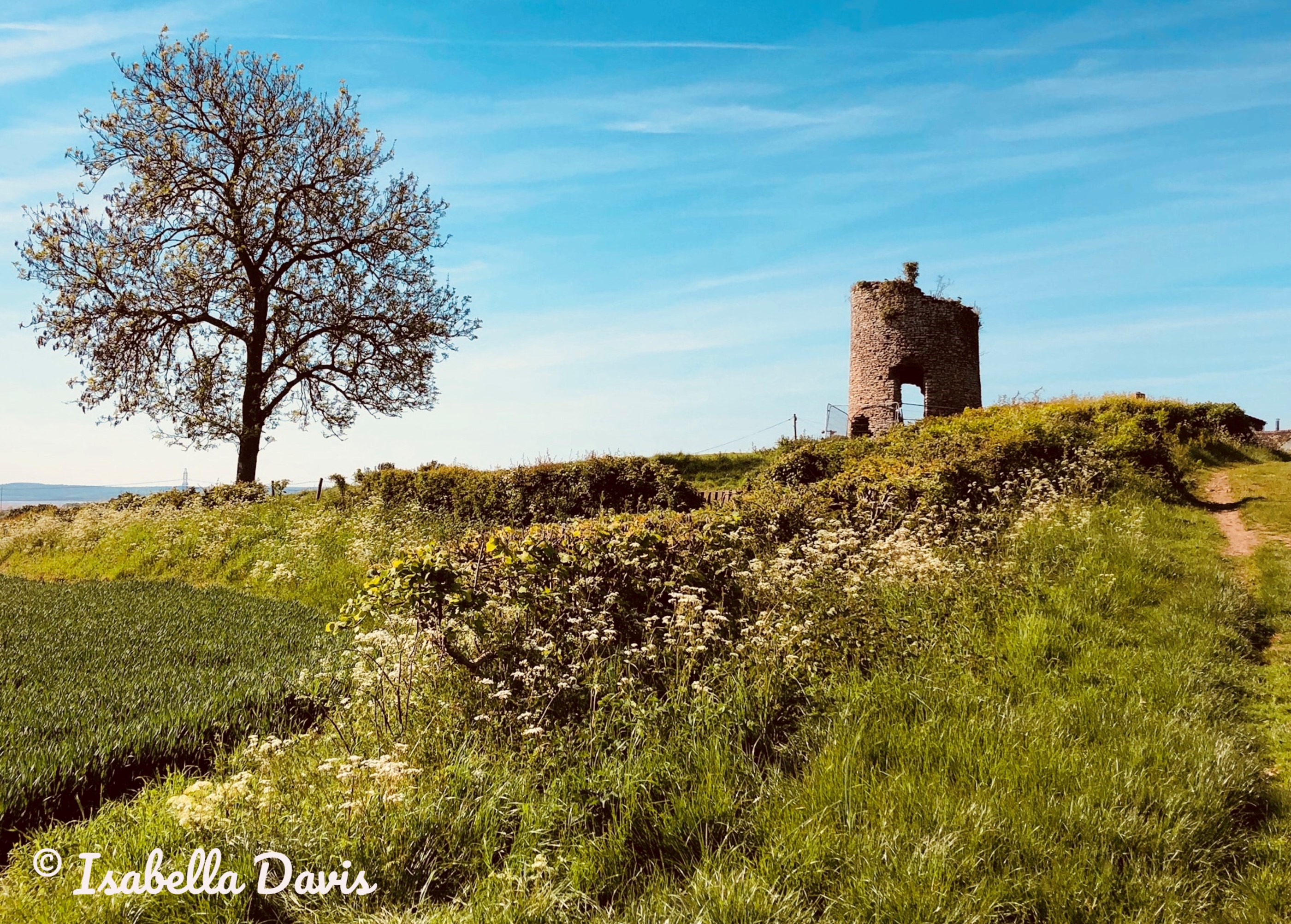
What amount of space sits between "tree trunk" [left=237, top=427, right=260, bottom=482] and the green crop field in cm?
1385

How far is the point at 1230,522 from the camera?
10.6 metres

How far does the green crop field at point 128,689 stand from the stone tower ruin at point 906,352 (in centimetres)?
2097

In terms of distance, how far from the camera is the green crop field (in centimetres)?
491

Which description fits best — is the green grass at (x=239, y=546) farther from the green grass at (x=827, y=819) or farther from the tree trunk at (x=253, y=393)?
the green grass at (x=827, y=819)

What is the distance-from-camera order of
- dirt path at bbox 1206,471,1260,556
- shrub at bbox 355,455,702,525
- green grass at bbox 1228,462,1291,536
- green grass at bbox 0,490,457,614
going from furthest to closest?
1. shrub at bbox 355,455,702,525
2. green grass at bbox 0,490,457,614
3. green grass at bbox 1228,462,1291,536
4. dirt path at bbox 1206,471,1260,556

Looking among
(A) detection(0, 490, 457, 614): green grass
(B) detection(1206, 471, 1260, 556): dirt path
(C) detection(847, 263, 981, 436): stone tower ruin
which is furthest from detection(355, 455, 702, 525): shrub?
(C) detection(847, 263, 981, 436): stone tower ruin

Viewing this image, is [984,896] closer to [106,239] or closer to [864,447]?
[864,447]

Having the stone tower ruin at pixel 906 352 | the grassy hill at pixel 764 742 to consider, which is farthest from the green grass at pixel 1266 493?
the stone tower ruin at pixel 906 352

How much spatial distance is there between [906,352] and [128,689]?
79.8 ft

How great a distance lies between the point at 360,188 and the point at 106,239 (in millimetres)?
7291

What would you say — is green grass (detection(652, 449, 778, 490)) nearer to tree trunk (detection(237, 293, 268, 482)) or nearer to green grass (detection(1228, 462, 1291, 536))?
green grass (detection(1228, 462, 1291, 536))

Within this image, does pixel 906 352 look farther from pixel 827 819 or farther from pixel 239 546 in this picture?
pixel 827 819

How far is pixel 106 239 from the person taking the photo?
22.3 metres

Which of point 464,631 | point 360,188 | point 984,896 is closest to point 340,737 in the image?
point 464,631
